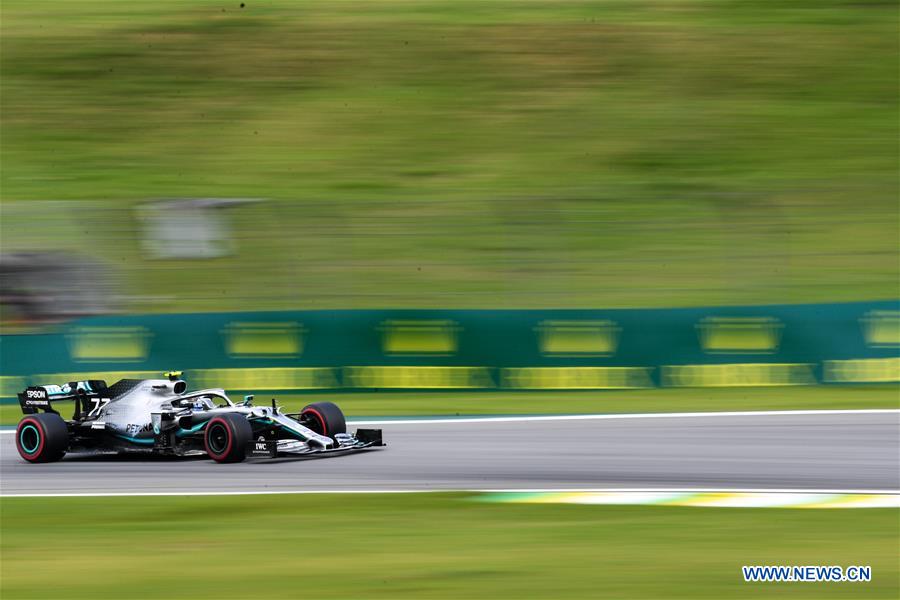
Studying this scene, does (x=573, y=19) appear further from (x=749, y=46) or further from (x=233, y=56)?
(x=233, y=56)

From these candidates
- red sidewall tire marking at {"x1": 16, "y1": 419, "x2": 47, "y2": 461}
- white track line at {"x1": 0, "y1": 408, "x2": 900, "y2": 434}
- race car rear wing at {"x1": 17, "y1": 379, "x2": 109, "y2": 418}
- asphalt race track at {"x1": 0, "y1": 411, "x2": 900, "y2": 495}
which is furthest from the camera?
white track line at {"x1": 0, "y1": 408, "x2": 900, "y2": 434}

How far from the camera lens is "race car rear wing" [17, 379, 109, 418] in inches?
460

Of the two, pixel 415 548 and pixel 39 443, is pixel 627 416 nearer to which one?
pixel 39 443

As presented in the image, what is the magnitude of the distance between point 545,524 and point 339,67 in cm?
2186

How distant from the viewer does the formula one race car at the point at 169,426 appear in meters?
11.0

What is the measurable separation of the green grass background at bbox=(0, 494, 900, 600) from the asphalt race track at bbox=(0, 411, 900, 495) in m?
0.80

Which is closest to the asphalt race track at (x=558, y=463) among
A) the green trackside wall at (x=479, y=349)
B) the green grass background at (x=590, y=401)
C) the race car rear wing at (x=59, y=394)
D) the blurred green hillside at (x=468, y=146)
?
the race car rear wing at (x=59, y=394)

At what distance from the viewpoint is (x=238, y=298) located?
60.7ft

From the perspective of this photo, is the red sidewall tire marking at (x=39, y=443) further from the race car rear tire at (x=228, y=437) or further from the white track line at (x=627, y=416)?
the white track line at (x=627, y=416)

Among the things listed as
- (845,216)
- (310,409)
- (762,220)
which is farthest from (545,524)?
(845,216)

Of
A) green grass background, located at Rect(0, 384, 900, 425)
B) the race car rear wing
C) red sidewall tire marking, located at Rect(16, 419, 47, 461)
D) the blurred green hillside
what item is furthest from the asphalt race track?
the blurred green hillside

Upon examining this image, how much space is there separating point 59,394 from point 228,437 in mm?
1952

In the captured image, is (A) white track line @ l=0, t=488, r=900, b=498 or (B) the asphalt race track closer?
(A) white track line @ l=0, t=488, r=900, b=498

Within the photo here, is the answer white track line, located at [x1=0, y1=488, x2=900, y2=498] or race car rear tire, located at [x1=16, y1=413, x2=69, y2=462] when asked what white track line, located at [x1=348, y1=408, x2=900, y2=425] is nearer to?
race car rear tire, located at [x1=16, y1=413, x2=69, y2=462]
